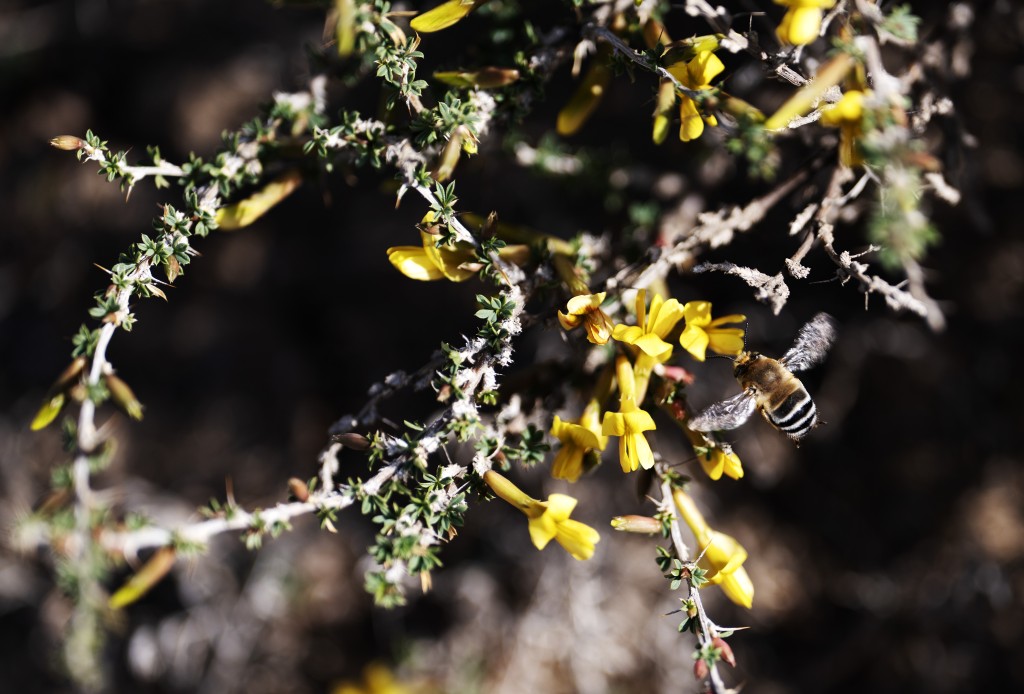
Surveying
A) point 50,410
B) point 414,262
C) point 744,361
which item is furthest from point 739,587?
point 50,410

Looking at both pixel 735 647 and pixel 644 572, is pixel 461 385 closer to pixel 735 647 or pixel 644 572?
pixel 644 572

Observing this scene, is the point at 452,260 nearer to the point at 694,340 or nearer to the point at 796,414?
the point at 694,340

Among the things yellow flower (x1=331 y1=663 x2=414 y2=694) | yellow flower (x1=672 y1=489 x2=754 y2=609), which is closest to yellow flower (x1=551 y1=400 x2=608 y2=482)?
yellow flower (x1=672 y1=489 x2=754 y2=609)

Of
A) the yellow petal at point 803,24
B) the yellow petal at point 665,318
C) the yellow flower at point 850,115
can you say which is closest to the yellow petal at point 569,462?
the yellow petal at point 665,318

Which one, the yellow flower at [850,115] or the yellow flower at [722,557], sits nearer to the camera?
the yellow flower at [850,115]

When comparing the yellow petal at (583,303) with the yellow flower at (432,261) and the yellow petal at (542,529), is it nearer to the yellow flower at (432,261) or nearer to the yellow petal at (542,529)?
the yellow flower at (432,261)
